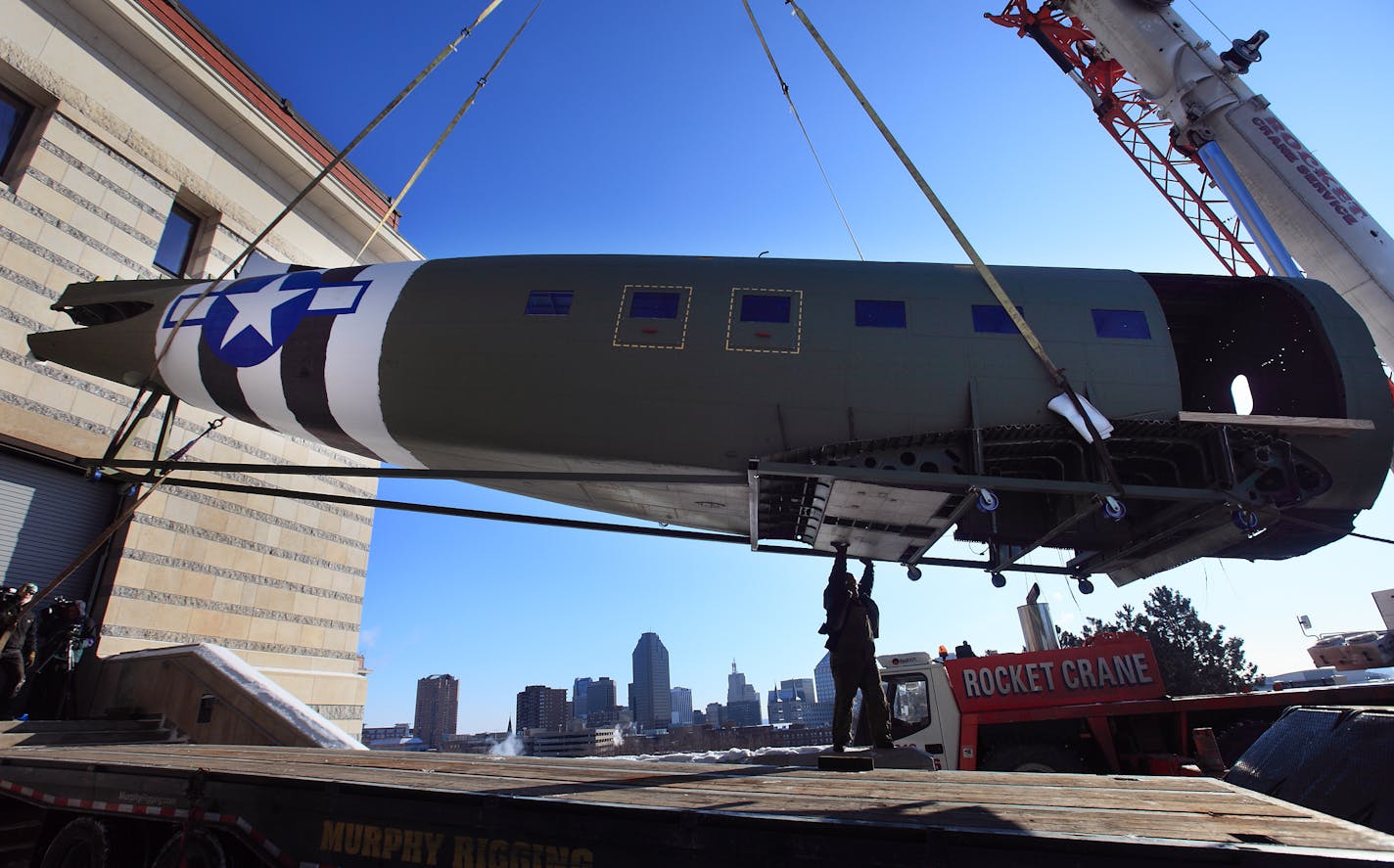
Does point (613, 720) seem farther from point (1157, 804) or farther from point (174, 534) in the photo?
point (1157, 804)

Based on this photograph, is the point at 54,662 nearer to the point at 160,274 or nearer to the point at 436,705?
the point at 160,274

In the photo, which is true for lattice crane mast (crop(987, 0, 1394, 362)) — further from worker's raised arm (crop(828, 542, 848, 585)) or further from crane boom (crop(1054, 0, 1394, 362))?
worker's raised arm (crop(828, 542, 848, 585))

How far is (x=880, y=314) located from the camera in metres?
7.32

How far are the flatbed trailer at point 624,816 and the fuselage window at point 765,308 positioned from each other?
446 cm

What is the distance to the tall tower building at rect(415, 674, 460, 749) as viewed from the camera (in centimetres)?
12262

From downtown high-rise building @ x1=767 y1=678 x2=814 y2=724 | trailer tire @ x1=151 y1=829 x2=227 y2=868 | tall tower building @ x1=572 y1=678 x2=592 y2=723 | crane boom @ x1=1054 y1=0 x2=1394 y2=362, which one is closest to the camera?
trailer tire @ x1=151 y1=829 x2=227 y2=868

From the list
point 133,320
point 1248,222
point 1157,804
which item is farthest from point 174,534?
point 1248,222

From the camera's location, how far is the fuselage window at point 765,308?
737 centimetres

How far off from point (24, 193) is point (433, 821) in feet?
48.4

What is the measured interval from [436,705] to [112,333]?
135608 mm

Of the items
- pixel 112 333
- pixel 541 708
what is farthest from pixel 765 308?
pixel 541 708

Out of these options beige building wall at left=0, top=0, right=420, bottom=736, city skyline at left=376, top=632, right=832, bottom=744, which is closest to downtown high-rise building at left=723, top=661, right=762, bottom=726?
city skyline at left=376, top=632, right=832, bottom=744

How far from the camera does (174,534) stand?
1298cm

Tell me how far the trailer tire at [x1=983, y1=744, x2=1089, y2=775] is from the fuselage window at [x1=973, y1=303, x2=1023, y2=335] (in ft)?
22.3
